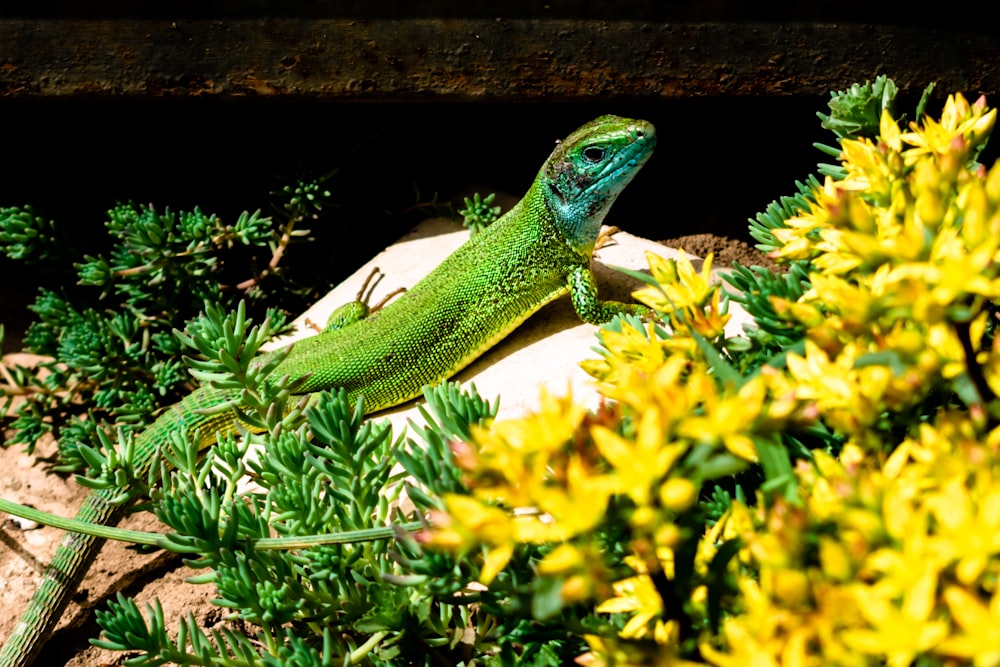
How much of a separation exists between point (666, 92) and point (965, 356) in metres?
2.86

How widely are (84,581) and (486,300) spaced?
2058 millimetres

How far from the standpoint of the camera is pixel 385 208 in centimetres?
506

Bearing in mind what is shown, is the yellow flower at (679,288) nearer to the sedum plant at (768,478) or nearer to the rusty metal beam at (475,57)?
the sedum plant at (768,478)

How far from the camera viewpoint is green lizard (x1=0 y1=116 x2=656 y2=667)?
386 cm

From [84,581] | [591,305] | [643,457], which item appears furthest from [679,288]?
[84,581]

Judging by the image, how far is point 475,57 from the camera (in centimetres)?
391

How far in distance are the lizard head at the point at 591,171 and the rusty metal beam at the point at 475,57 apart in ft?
0.81

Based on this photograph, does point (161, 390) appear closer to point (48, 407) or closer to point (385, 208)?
point (48, 407)

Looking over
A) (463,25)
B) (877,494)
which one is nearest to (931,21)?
(463,25)

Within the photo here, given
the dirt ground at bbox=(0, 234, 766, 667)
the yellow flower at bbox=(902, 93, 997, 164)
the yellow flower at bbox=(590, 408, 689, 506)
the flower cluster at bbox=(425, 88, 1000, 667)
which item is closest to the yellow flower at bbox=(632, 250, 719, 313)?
the flower cluster at bbox=(425, 88, 1000, 667)

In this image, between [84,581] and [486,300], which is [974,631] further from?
[84,581]

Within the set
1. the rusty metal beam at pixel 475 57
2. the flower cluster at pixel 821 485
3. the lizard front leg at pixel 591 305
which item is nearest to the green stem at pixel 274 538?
the flower cluster at pixel 821 485

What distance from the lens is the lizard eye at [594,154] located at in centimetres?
384

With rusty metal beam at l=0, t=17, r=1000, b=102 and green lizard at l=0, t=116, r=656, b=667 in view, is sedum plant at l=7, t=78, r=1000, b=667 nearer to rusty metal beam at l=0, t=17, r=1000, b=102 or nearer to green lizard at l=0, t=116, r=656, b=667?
green lizard at l=0, t=116, r=656, b=667
